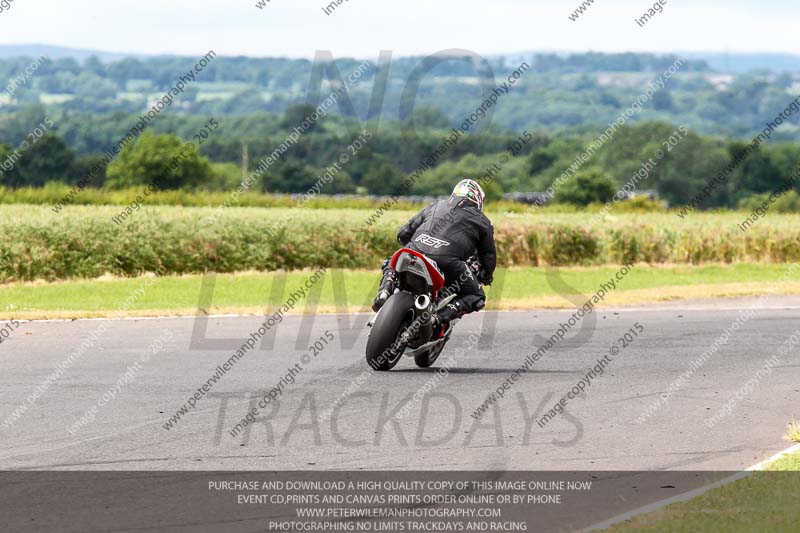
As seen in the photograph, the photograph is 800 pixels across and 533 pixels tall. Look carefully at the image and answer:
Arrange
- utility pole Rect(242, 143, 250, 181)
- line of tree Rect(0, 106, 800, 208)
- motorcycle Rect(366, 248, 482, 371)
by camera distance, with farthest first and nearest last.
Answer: utility pole Rect(242, 143, 250, 181) < line of tree Rect(0, 106, 800, 208) < motorcycle Rect(366, 248, 482, 371)

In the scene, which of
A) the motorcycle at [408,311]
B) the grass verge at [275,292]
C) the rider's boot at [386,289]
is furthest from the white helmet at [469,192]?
the grass verge at [275,292]

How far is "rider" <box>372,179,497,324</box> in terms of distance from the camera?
12.8 metres

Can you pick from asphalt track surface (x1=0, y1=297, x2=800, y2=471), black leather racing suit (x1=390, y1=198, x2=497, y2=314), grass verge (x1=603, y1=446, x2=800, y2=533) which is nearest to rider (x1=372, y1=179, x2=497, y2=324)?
black leather racing suit (x1=390, y1=198, x2=497, y2=314)

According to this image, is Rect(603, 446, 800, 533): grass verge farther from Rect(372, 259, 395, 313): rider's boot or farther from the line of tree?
the line of tree

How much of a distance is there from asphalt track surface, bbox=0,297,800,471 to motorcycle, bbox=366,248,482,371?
27 centimetres

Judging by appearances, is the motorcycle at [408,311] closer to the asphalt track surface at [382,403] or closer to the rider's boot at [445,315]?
the rider's boot at [445,315]

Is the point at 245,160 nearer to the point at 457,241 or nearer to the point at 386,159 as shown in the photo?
the point at 386,159

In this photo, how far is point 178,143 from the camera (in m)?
90.3

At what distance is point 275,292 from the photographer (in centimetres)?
2477

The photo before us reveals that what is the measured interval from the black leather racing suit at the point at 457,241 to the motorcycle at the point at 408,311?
0.14m

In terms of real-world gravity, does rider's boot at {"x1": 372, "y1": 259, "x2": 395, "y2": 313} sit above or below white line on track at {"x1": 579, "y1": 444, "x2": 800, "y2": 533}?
below

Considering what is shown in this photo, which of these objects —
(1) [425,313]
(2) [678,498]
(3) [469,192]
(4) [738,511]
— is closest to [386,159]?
(3) [469,192]

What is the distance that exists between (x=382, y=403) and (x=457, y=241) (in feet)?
8.30

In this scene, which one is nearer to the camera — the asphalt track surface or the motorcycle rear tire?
the asphalt track surface
